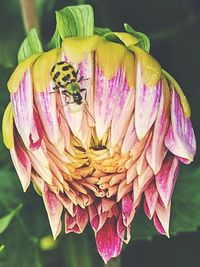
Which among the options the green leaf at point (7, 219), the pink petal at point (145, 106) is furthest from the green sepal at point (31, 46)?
the green leaf at point (7, 219)

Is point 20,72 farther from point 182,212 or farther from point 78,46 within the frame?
point 182,212

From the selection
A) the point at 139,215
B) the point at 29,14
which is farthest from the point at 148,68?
the point at 139,215

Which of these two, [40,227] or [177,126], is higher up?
[177,126]

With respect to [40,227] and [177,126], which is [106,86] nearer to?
[177,126]

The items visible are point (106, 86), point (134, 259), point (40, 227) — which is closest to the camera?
point (106, 86)

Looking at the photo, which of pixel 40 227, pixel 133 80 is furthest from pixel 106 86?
pixel 40 227

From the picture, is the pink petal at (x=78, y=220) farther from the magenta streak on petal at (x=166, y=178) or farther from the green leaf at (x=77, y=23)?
the green leaf at (x=77, y=23)
